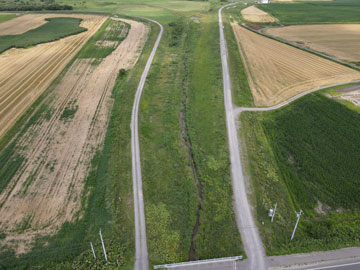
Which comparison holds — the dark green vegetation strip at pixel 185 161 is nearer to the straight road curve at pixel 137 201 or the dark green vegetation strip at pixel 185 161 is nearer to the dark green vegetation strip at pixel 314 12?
the straight road curve at pixel 137 201

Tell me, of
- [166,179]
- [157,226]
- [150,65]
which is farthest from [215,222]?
[150,65]

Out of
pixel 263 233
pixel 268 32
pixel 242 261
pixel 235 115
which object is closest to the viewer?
pixel 242 261

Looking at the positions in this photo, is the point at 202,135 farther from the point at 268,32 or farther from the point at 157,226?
the point at 268,32

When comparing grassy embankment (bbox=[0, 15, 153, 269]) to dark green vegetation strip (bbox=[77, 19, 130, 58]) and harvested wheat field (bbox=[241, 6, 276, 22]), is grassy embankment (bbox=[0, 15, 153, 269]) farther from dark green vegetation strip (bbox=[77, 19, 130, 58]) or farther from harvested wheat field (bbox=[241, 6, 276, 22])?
harvested wheat field (bbox=[241, 6, 276, 22])

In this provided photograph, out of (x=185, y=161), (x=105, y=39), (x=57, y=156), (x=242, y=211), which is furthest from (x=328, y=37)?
(x=57, y=156)

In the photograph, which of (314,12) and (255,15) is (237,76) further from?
(314,12)

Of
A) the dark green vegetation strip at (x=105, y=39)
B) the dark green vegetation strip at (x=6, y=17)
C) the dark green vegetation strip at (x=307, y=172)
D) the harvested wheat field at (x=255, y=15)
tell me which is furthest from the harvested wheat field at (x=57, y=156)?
the harvested wheat field at (x=255, y=15)
